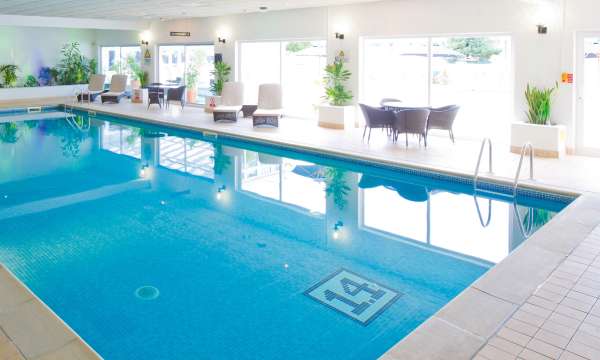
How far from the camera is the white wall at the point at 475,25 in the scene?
7.90 metres

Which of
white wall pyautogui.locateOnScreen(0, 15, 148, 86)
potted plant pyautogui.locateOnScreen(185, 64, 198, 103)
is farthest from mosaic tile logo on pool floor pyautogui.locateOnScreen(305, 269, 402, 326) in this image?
white wall pyautogui.locateOnScreen(0, 15, 148, 86)

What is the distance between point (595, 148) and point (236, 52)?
943cm

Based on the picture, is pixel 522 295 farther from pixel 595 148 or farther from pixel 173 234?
pixel 595 148

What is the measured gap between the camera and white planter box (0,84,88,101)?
54.6ft

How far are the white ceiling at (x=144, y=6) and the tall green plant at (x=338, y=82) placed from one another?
1.34m

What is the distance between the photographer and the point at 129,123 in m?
12.7

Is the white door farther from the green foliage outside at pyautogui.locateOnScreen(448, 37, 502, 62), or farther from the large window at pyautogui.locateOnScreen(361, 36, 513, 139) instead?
the green foliage outside at pyautogui.locateOnScreen(448, 37, 502, 62)

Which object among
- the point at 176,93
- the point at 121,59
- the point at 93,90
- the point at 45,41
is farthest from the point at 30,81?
the point at 176,93

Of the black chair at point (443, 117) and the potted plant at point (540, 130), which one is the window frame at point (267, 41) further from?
the potted plant at point (540, 130)

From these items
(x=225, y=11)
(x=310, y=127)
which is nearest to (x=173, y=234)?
(x=310, y=127)

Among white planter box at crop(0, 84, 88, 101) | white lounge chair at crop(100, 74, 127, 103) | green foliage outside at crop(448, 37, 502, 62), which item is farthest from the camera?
white planter box at crop(0, 84, 88, 101)

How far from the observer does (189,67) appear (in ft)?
54.0

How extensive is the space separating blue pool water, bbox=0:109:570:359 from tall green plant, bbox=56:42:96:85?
1129 cm

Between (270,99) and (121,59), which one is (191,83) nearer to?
(121,59)
